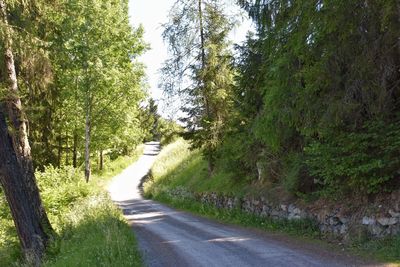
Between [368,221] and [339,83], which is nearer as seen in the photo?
[368,221]

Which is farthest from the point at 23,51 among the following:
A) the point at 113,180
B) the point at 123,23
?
the point at 113,180

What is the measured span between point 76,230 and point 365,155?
7807mm

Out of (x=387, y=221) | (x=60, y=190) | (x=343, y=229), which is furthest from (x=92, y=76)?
(x=387, y=221)

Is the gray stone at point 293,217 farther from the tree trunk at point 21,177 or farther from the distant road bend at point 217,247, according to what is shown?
the tree trunk at point 21,177

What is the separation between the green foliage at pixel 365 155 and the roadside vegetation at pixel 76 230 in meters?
4.81

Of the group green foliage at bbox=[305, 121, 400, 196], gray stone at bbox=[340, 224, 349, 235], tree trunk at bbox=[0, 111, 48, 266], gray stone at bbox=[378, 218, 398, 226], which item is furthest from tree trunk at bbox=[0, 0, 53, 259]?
gray stone at bbox=[378, 218, 398, 226]

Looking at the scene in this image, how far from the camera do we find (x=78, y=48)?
80.9 feet

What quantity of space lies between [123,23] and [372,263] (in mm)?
22407

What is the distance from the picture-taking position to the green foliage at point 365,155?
8.80m

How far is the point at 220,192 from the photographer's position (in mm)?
19031

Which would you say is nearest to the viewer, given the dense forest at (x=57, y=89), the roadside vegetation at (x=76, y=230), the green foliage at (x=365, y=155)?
the roadside vegetation at (x=76, y=230)

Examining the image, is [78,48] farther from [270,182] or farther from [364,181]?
[364,181]

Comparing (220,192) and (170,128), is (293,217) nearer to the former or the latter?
(220,192)

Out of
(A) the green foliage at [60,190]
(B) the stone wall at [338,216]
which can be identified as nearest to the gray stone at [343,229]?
(B) the stone wall at [338,216]
